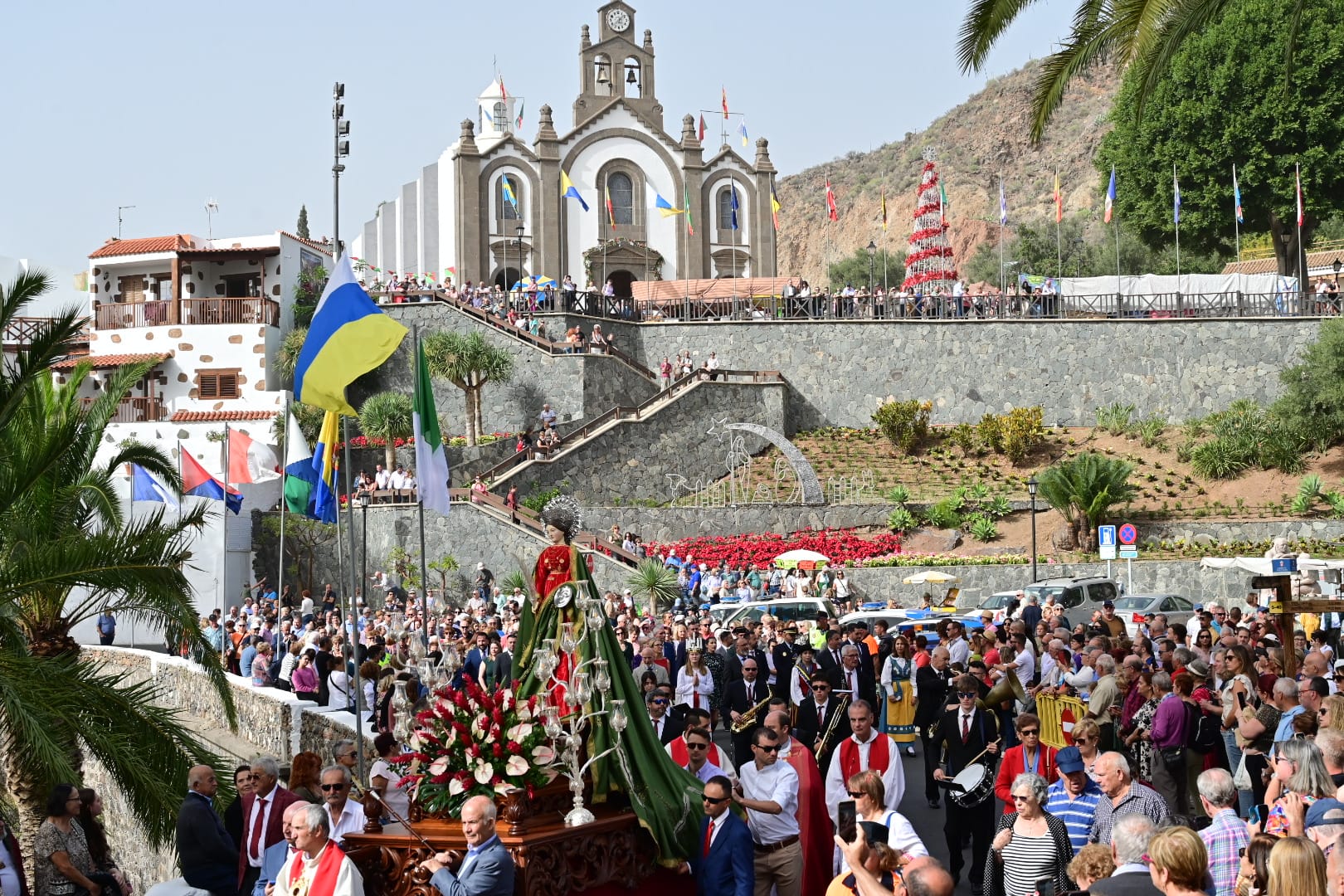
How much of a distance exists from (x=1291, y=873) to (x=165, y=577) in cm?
947

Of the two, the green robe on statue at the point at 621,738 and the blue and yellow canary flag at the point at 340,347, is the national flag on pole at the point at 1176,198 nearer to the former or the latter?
the blue and yellow canary flag at the point at 340,347

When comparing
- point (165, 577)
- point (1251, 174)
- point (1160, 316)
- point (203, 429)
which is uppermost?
point (1251, 174)

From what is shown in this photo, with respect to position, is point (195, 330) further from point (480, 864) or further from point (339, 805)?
point (480, 864)

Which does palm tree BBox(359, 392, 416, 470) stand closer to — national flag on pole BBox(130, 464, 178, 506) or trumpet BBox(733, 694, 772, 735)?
national flag on pole BBox(130, 464, 178, 506)

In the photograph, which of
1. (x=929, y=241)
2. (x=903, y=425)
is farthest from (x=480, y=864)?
(x=929, y=241)

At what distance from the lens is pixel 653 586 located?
33.0m

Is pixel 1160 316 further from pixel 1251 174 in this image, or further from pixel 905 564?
pixel 905 564

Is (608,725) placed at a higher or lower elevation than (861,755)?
higher

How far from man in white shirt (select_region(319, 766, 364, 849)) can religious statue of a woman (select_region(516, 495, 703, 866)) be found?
3.70ft

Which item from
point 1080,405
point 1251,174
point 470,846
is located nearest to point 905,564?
point 1080,405

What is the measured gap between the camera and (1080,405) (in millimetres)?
47000

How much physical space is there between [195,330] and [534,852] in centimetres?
3924

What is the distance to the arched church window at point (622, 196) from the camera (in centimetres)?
5734

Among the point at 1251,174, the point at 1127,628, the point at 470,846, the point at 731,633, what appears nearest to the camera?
the point at 470,846
